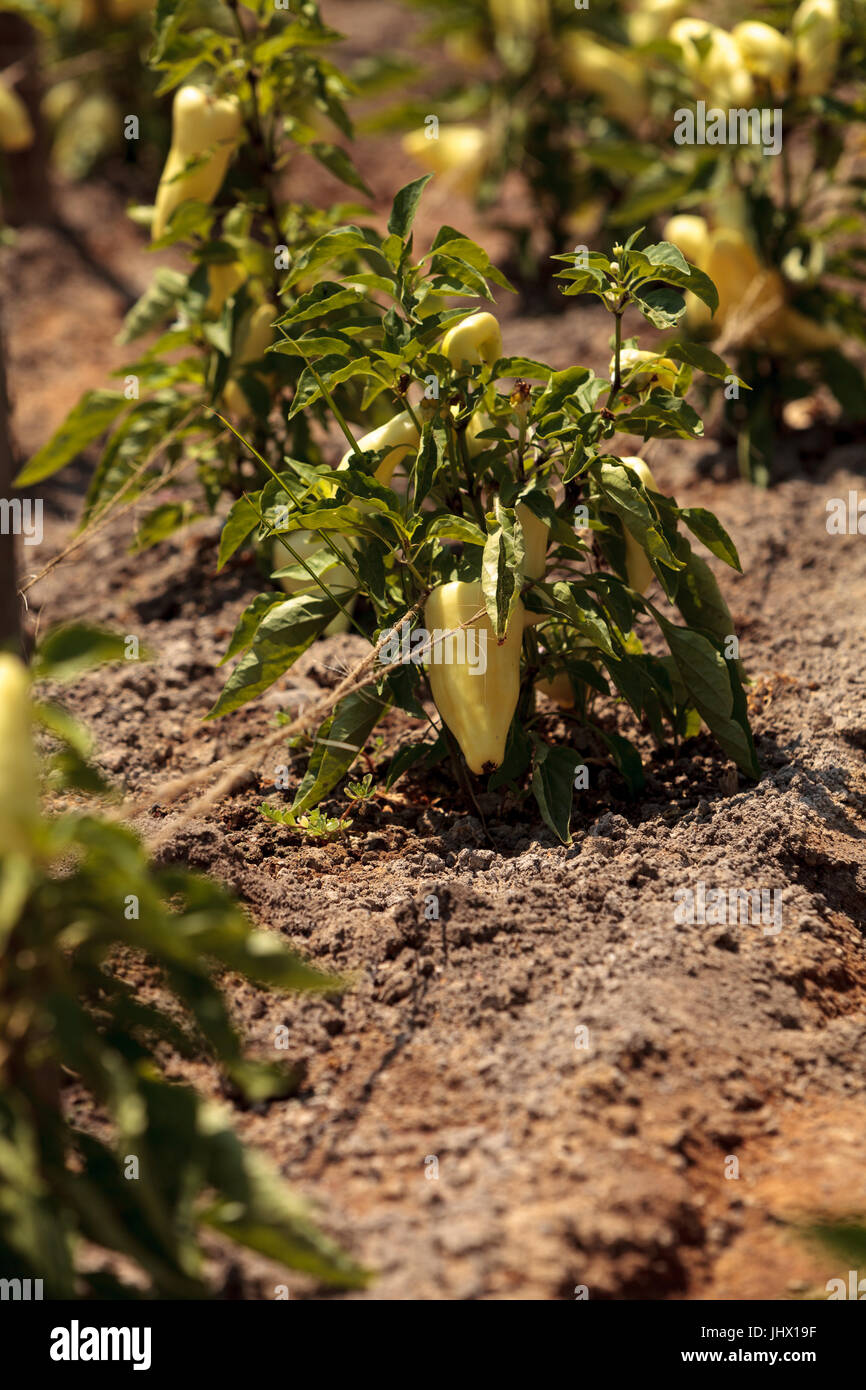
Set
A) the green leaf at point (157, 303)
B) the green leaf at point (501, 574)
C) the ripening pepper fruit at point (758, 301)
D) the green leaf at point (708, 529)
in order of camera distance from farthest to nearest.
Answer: the ripening pepper fruit at point (758, 301), the green leaf at point (157, 303), the green leaf at point (708, 529), the green leaf at point (501, 574)

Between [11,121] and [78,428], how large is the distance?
75.6 inches

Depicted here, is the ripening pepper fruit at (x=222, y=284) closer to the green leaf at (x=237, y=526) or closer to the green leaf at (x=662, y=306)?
the green leaf at (x=237, y=526)

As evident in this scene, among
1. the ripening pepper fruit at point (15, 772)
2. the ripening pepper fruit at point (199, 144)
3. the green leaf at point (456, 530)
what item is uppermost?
the ripening pepper fruit at point (199, 144)

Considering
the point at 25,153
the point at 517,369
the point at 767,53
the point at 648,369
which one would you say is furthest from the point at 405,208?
the point at 25,153

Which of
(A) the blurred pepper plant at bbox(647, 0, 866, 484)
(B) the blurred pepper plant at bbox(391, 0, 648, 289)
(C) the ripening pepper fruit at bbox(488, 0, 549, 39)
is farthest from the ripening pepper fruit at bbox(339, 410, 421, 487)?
(C) the ripening pepper fruit at bbox(488, 0, 549, 39)

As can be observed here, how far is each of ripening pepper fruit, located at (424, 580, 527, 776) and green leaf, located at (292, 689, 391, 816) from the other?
141 millimetres

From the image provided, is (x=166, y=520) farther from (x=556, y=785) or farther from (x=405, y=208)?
(x=556, y=785)

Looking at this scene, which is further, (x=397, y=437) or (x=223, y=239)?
(x=223, y=239)

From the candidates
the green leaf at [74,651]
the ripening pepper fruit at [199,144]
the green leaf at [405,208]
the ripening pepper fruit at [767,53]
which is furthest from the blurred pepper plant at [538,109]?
the green leaf at [74,651]

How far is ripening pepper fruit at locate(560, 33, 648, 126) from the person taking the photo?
392cm

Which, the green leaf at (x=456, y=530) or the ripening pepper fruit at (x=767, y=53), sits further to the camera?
the ripening pepper fruit at (x=767, y=53)

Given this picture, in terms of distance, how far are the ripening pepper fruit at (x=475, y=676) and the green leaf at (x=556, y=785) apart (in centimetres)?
8

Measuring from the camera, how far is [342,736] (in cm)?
197

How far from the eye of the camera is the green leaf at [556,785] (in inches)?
74.5
